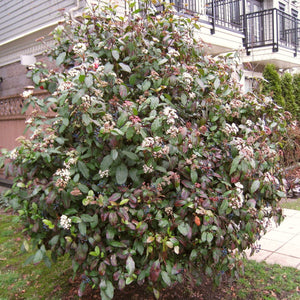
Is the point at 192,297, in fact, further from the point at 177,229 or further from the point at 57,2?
the point at 57,2

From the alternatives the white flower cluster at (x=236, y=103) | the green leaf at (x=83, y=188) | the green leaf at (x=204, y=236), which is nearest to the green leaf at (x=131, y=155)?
the green leaf at (x=83, y=188)

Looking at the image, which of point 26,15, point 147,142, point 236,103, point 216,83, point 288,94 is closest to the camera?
point 147,142

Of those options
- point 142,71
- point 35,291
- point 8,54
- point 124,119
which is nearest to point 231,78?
point 142,71

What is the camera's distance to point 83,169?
2.38 meters

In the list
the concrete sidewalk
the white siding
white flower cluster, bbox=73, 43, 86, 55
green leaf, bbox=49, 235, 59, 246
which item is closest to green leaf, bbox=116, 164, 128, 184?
green leaf, bbox=49, 235, 59, 246

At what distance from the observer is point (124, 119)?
2.25 m

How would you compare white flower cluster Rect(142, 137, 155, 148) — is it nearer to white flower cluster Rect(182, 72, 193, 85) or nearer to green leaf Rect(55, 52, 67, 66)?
white flower cluster Rect(182, 72, 193, 85)

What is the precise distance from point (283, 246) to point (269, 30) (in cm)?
1028

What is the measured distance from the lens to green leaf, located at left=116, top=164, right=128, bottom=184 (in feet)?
7.57

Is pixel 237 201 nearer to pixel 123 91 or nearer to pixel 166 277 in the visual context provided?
pixel 166 277

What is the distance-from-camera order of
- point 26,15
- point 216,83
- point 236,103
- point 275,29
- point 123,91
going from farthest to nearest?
point 275,29, point 26,15, point 236,103, point 216,83, point 123,91

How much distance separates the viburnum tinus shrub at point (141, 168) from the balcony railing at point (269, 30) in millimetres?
9201

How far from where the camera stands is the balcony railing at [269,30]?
1177 centimetres

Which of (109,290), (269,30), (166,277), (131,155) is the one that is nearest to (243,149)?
(131,155)
